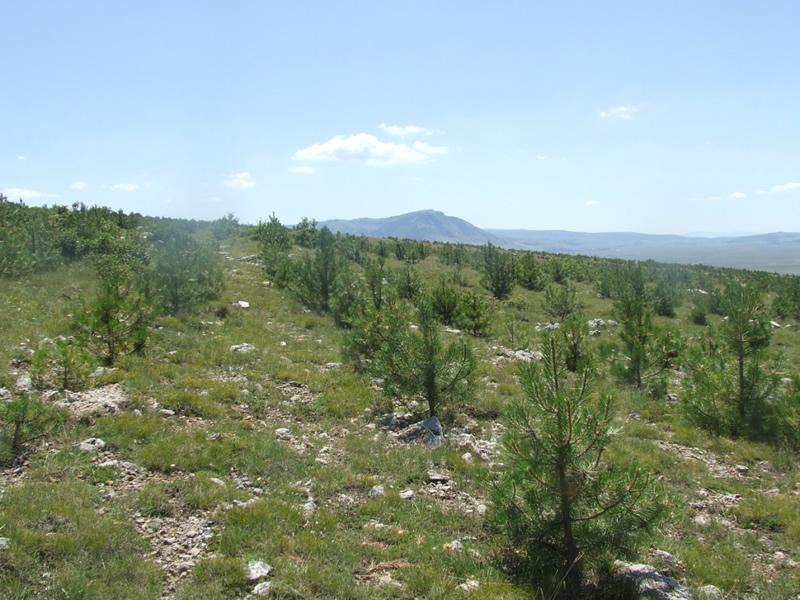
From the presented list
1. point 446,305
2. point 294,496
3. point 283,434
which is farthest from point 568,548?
point 446,305

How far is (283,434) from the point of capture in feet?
29.1

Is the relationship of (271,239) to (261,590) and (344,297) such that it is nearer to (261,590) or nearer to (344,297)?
(344,297)

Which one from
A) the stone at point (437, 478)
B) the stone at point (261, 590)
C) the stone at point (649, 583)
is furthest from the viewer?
the stone at point (437, 478)

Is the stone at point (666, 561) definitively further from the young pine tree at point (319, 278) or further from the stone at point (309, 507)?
the young pine tree at point (319, 278)

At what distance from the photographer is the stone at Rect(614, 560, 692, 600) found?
5.11 meters

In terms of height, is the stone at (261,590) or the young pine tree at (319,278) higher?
the young pine tree at (319,278)

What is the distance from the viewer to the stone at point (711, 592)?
5332 millimetres

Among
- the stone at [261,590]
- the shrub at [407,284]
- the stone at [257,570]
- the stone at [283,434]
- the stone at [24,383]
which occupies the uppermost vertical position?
the shrub at [407,284]

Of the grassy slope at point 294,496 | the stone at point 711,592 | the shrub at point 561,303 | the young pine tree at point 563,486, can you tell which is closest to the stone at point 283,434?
the grassy slope at point 294,496

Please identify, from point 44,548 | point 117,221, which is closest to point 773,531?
point 44,548

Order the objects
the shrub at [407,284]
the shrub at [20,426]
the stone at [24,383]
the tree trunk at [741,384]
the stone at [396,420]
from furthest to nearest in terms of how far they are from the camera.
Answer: the shrub at [407,284], the tree trunk at [741,384], the stone at [396,420], the stone at [24,383], the shrub at [20,426]

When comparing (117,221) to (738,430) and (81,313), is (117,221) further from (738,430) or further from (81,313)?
(738,430)

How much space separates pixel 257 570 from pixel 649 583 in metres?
3.91

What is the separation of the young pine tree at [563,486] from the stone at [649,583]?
0.96 ft
